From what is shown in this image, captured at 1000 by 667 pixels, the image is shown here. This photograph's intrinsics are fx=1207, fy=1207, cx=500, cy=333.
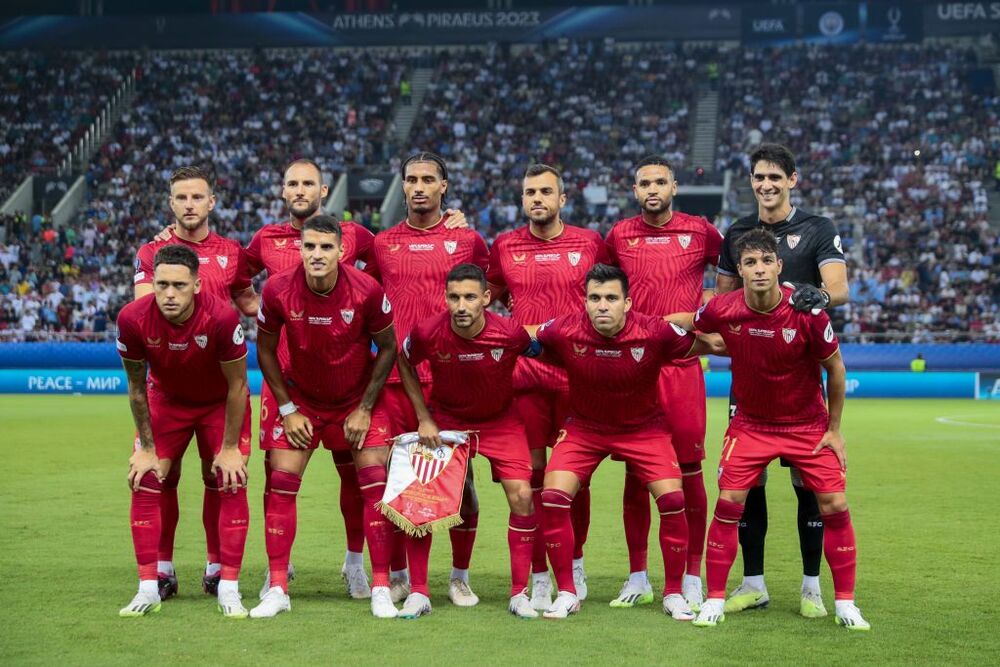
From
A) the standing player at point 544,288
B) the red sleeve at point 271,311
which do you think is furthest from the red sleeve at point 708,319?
the red sleeve at point 271,311

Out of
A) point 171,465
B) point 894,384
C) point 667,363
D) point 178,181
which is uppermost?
point 178,181

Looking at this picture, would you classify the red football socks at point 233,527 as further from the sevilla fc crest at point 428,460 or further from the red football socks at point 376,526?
the sevilla fc crest at point 428,460

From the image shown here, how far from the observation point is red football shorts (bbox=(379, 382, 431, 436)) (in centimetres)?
741

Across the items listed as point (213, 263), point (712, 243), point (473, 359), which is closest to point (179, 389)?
point (213, 263)

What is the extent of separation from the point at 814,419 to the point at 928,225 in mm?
27498

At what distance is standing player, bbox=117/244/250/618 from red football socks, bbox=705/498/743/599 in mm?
2581

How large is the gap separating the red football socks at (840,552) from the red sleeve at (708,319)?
122 cm

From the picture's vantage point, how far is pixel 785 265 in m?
7.26

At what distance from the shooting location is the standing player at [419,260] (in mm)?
7434

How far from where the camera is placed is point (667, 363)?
720 centimetres

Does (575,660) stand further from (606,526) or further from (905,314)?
(905,314)

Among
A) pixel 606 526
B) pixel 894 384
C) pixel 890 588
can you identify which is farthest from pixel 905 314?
pixel 890 588

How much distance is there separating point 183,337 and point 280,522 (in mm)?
1198

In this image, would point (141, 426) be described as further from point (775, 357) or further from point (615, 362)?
point (775, 357)
